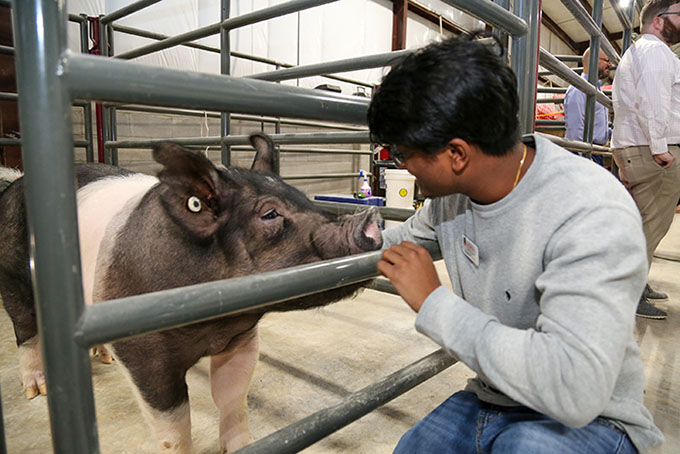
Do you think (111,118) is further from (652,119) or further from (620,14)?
(620,14)

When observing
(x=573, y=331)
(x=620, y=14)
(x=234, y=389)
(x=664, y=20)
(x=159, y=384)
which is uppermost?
(x=620, y=14)

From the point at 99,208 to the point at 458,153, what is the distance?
131cm

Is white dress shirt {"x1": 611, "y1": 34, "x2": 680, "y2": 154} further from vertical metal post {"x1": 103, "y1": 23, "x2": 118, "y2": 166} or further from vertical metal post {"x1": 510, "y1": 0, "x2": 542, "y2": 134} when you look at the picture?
vertical metal post {"x1": 103, "y1": 23, "x2": 118, "y2": 166}

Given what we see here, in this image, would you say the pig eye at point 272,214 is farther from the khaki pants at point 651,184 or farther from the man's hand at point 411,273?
the khaki pants at point 651,184

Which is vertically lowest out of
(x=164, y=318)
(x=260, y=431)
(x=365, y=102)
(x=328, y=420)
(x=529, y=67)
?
(x=260, y=431)

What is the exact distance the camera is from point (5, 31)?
3.46 m

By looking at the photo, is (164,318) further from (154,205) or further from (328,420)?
(154,205)

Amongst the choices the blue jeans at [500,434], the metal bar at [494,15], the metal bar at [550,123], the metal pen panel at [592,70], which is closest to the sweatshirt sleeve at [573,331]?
the blue jeans at [500,434]

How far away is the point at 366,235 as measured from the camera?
1.27 meters

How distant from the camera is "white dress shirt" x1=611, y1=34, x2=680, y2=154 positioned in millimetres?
2656

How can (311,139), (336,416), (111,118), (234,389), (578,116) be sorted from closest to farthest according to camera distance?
(336,416)
(234,389)
(311,139)
(111,118)
(578,116)

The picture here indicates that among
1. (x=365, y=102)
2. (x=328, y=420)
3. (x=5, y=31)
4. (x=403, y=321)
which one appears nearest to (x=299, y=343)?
(x=403, y=321)

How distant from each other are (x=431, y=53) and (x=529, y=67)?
2.63ft

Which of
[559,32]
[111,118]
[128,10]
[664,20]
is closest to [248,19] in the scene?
[128,10]
